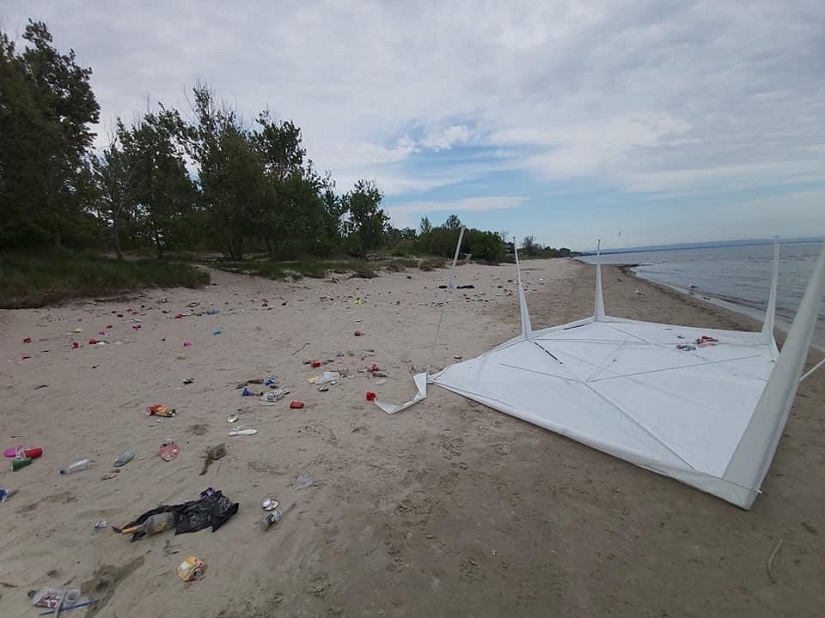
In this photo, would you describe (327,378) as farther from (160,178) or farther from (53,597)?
(160,178)

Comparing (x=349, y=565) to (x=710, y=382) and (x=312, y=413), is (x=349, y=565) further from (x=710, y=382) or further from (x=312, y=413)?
(x=710, y=382)

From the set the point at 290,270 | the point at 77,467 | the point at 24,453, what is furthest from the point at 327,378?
the point at 290,270

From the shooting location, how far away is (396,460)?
2.96 metres

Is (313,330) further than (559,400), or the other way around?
(313,330)

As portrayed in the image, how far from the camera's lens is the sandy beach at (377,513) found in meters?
1.87

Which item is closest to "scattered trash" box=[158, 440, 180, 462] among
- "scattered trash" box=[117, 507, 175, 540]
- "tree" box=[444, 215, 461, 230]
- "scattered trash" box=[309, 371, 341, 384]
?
"scattered trash" box=[117, 507, 175, 540]

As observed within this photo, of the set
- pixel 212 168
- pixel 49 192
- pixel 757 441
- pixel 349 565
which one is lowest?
pixel 349 565

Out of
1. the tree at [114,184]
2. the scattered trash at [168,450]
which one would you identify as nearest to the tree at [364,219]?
the tree at [114,184]

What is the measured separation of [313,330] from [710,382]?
19.8 ft

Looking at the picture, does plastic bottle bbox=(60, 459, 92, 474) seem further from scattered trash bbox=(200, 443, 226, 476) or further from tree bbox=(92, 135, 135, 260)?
tree bbox=(92, 135, 135, 260)

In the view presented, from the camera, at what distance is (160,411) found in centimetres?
372

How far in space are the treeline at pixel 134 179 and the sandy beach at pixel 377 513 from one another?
319 inches

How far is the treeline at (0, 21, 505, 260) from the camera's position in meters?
9.51

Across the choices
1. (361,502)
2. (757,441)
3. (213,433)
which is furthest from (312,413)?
(757,441)
